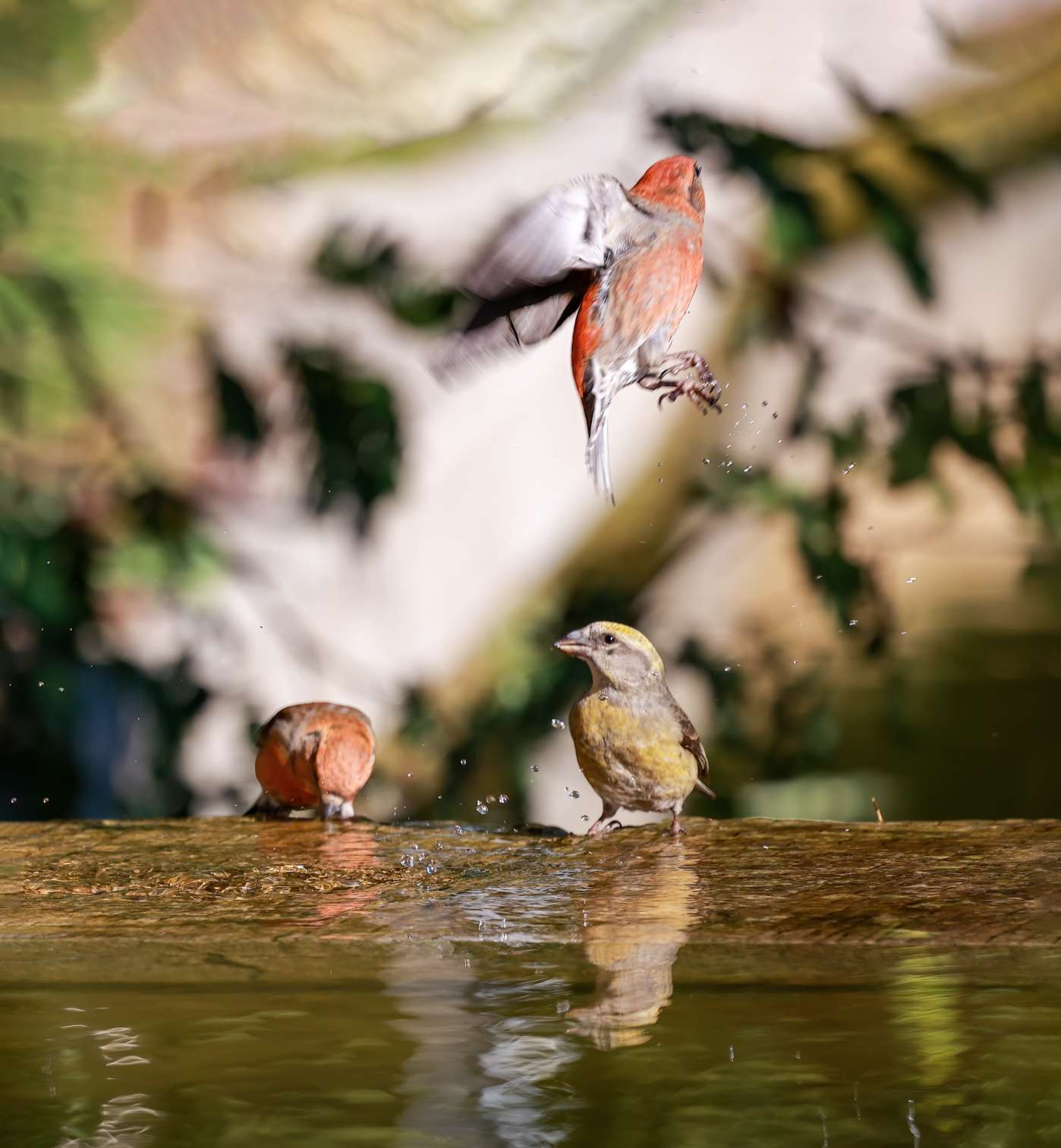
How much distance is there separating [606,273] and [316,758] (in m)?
1.01

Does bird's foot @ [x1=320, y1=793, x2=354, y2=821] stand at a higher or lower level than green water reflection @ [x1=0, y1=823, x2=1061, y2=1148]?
higher

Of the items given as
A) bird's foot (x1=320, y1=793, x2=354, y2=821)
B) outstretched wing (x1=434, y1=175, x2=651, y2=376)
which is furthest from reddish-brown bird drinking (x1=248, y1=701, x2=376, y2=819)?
outstretched wing (x1=434, y1=175, x2=651, y2=376)

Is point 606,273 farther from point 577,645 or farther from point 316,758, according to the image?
point 316,758

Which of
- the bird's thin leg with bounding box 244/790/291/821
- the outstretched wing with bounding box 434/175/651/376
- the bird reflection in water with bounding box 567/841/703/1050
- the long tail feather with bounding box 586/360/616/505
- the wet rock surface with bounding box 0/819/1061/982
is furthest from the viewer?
the bird's thin leg with bounding box 244/790/291/821

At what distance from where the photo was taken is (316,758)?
9.66ft

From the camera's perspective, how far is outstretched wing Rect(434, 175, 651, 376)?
274 cm

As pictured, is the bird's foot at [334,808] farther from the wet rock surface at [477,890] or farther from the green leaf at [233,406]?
the green leaf at [233,406]

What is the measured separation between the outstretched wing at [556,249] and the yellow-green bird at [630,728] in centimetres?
62

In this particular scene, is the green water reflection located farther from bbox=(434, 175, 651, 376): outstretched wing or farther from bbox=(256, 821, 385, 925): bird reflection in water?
bbox=(434, 175, 651, 376): outstretched wing

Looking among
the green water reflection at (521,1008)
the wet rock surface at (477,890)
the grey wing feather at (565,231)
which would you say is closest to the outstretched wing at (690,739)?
the wet rock surface at (477,890)

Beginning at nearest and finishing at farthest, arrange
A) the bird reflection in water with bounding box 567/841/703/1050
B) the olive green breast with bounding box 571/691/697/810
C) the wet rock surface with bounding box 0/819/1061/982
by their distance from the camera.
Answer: the bird reflection in water with bounding box 567/841/703/1050 < the wet rock surface with bounding box 0/819/1061/982 < the olive green breast with bounding box 571/691/697/810

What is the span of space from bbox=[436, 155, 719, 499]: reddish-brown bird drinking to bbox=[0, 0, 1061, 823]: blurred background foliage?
0.91 metres

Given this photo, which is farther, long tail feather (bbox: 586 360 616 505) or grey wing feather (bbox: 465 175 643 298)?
long tail feather (bbox: 586 360 616 505)

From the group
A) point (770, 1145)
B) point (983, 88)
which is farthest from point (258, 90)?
point (770, 1145)
